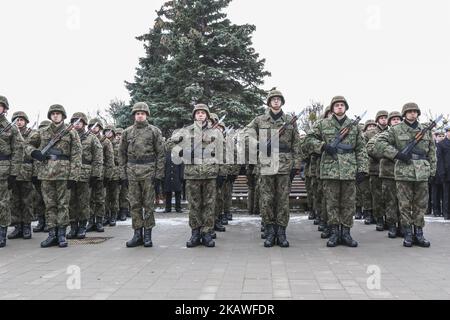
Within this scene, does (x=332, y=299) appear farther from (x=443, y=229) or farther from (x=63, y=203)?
(x=443, y=229)

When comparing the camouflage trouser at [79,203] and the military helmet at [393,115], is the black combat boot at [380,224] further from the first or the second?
the camouflage trouser at [79,203]

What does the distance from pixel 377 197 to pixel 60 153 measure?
6754mm

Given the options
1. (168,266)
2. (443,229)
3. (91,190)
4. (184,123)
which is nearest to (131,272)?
(168,266)

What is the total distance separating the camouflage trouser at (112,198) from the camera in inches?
454

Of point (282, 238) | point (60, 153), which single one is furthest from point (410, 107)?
point (60, 153)

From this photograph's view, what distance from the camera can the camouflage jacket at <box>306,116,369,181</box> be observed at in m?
7.89

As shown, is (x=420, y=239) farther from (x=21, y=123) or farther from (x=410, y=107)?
(x=21, y=123)

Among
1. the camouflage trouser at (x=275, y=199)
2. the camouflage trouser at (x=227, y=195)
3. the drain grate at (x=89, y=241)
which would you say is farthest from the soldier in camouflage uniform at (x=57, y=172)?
the camouflage trouser at (x=227, y=195)

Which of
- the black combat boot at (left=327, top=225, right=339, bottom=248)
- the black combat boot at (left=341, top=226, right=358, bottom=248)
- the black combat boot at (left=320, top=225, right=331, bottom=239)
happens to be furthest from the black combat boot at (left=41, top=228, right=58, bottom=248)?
the black combat boot at (left=341, top=226, right=358, bottom=248)

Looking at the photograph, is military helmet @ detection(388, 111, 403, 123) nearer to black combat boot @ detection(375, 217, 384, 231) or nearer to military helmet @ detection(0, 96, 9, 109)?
black combat boot @ detection(375, 217, 384, 231)

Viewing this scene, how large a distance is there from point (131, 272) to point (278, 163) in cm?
329

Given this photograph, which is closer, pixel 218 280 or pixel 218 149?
pixel 218 280

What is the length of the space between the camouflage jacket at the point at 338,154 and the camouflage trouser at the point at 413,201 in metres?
0.79
